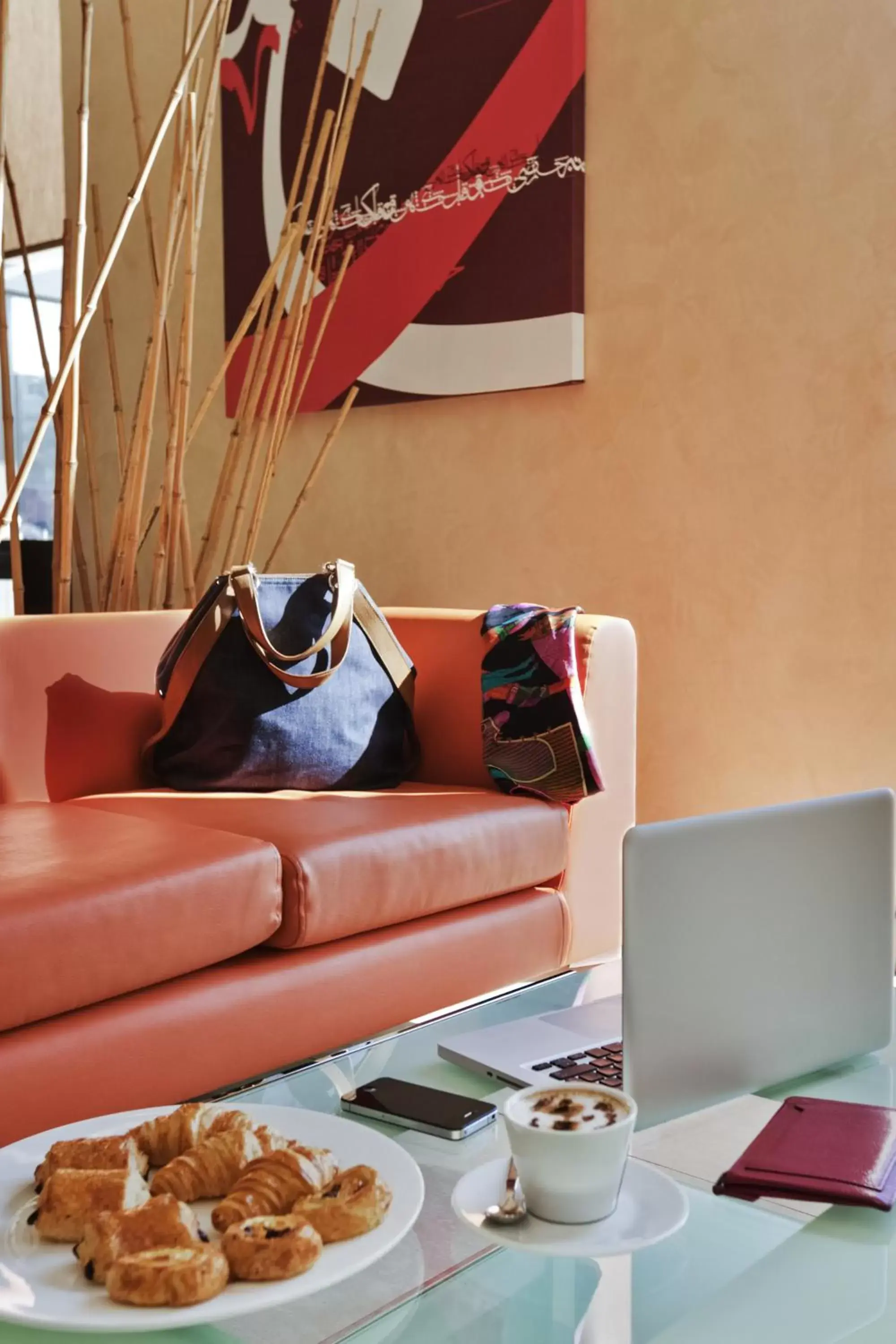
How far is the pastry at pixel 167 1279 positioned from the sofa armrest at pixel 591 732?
1.51 metres

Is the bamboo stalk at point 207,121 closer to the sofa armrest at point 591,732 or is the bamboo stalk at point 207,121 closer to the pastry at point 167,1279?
the sofa armrest at point 591,732

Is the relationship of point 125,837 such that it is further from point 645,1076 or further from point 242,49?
point 242,49

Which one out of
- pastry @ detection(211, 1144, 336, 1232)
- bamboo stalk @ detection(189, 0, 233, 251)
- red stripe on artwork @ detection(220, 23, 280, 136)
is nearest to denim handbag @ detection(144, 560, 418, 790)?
bamboo stalk @ detection(189, 0, 233, 251)

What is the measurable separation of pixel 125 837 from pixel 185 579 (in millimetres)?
1067

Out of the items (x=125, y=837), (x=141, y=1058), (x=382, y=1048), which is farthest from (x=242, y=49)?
(x=382, y=1048)

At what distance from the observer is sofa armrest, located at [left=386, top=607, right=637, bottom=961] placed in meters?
2.20

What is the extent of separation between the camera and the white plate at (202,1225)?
26.3 inches

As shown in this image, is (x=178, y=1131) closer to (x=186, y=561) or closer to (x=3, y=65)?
(x=3, y=65)

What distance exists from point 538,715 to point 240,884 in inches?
26.5

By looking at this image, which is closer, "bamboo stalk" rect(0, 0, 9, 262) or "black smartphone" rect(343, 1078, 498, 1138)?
"black smartphone" rect(343, 1078, 498, 1138)

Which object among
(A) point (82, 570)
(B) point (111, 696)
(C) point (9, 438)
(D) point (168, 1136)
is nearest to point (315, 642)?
(B) point (111, 696)

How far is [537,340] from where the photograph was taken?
292 cm

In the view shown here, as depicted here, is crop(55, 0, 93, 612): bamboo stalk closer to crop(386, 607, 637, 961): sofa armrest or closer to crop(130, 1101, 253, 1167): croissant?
crop(386, 607, 637, 961): sofa armrest

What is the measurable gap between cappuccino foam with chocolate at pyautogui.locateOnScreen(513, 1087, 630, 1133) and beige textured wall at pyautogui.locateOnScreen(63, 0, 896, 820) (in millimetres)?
1867
